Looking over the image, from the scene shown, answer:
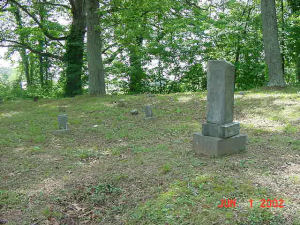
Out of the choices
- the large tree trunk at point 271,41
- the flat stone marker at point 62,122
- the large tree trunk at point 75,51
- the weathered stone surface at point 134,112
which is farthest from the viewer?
the large tree trunk at point 75,51

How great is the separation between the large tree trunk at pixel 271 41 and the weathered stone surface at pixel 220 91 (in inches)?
260

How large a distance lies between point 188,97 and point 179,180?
23.3 ft

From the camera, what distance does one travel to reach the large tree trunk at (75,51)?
53.0 feet

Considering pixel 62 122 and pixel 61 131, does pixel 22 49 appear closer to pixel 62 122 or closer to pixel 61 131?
pixel 62 122

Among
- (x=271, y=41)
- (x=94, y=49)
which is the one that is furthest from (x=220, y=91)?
(x=94, y=49)

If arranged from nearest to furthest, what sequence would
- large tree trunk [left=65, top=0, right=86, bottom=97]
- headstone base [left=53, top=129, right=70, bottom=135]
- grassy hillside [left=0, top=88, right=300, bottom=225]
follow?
grassy hillside [left=0, top=88, right=300, bottom=225] < headstone base [left=53, top=129, right=70, bottom=135] < large tree trunk [left=65, top=0, right=86, bottom=97]

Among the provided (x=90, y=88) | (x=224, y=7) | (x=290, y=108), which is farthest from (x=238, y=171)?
(x=224, y=7)

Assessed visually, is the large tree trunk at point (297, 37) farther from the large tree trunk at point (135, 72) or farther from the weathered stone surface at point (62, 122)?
the weathered stone surface at point (62, 122)

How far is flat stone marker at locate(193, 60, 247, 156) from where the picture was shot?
16.7 feet

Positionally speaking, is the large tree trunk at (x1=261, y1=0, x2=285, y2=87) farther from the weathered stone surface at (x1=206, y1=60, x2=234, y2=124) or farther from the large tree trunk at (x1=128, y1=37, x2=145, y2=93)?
the weathered stone surface at (x1=206, y1=60, x2=234, y2=124)

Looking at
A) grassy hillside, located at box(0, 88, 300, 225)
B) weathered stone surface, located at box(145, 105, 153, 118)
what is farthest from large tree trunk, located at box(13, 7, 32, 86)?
weathered stone surface, located at box(145, 105, 153, 118)

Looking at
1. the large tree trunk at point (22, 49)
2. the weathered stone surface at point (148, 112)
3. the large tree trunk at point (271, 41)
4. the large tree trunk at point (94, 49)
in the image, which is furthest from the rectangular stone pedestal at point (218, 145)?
the large tree trunk at point (22, 49)

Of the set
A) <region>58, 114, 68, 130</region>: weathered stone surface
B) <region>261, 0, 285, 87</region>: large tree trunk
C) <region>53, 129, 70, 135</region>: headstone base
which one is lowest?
<region>53, 129, 70, 135</region>: headstone base

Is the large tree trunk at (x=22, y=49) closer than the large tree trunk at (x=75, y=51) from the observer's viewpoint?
No
